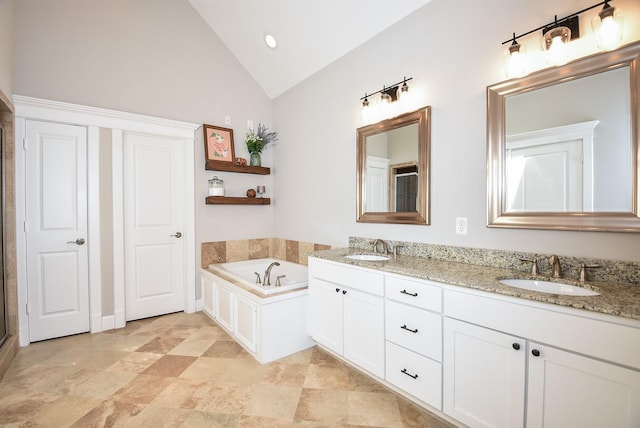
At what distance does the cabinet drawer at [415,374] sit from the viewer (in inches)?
64.6

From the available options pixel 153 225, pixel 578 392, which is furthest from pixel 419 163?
pixel 153 225

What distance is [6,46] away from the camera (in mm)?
2365

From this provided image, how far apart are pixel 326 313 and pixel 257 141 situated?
239 centimetres

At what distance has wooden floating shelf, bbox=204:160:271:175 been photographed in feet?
11.4

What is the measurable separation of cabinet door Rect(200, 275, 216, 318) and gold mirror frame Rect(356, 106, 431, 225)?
1.82 metres

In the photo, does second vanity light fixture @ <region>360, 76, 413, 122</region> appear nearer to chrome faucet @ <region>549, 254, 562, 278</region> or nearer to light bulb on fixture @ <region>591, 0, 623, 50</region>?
light bulb on fixture @ <region>591, 0, 623, 50</region>

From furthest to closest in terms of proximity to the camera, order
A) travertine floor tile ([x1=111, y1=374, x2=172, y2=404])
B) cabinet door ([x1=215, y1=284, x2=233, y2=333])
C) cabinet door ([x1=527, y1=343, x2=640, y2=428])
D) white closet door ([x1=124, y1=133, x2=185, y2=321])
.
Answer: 1. white closet door ([x1=124, y1=133, x2=185, y2=321])
2. cabinet door ([x1=215, y1=284, x2=233, y2=333])
3. travertine floor tile ([x1=111, y1=374, x2=172, y2=404])
4. cabinet door ([x1=527, y1=343, x2=640, y2=428])

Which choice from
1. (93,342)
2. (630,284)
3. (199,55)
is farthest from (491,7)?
(93,342)

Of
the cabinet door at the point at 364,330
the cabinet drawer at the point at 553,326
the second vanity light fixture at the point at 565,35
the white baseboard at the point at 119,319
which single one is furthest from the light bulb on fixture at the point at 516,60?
the white baseboard at the point at 119,319

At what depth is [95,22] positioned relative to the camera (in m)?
2.92

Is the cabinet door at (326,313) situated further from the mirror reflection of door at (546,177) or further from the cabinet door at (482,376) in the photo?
the mirror reflection of door at (546,177)

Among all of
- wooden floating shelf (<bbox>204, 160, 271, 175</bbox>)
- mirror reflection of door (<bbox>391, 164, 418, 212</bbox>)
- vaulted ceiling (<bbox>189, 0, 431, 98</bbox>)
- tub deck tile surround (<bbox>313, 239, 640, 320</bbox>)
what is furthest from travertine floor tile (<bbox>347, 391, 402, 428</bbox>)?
vaulted ceiling (<bbox>189, 0, 431, 98</bbox>)

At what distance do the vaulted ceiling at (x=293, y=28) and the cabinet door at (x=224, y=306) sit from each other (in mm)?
2545

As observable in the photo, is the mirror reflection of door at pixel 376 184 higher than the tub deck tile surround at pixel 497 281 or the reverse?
higher
